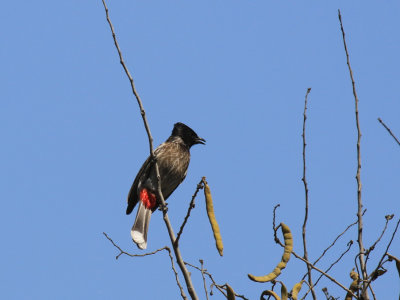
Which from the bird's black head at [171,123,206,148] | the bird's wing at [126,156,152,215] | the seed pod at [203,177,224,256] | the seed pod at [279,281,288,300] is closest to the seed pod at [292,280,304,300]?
the seed pod at [279,281,288,300]

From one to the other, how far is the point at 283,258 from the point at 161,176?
3.81 m

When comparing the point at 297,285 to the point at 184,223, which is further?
the point at 184,223

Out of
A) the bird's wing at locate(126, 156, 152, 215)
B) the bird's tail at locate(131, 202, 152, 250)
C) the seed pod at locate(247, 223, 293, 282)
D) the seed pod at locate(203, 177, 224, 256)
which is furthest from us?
the bird's wing at locate(126, 156, 152, 215)

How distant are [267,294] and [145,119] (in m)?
1.35

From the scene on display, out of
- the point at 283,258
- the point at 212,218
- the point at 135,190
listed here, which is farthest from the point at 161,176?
the point at 283,258

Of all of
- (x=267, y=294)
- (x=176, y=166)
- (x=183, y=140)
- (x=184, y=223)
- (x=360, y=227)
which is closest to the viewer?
(x=267, y=294)

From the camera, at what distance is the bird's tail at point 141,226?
231 inches

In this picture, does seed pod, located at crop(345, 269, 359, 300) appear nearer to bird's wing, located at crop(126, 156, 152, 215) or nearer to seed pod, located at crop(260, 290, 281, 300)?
seed pod, located at crop(260, 290, 281, 300)

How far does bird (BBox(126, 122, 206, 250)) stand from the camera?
240 inches

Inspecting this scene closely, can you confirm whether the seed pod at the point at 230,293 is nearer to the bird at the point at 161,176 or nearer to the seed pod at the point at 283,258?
the seed pod at the point at 283,258

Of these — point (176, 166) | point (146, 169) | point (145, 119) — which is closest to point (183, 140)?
point (176, 166)

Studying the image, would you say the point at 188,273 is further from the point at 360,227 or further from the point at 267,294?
the point at 360,227

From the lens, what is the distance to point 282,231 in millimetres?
3490

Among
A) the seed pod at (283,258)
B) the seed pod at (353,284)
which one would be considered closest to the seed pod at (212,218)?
the seed pod at (283,258)
